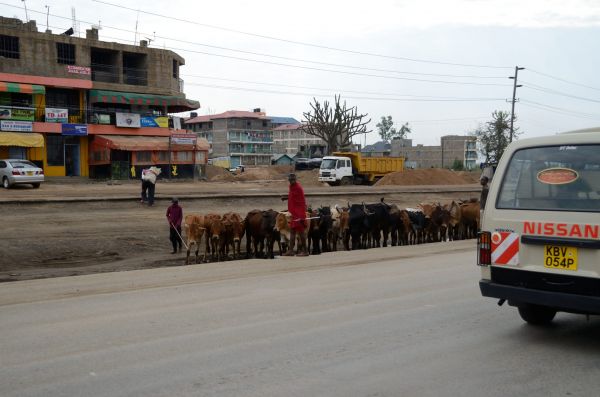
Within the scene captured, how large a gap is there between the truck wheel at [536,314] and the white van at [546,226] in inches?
19.0

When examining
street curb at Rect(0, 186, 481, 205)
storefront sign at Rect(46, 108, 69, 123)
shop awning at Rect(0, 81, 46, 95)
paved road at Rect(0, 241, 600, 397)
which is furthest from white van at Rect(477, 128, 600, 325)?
storefront sign at Rect(46, 108, 69, 123)

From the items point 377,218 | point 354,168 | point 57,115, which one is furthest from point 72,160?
point 377,218

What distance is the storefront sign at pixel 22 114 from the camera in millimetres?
41656

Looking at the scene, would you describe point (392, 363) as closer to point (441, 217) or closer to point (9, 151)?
point (441, 217)

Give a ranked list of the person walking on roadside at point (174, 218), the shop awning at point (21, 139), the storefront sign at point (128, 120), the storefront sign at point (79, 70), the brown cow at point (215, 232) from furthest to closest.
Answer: the storefront sign at point (128, 120), the storefront sign at point (79, 70), the shop awning at point (21, 139), the person walking on roadside at point (174, 218), the brown cow at point (215, 232)

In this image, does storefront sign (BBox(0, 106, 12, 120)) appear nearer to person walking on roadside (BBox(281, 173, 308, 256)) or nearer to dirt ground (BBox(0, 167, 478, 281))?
dirt ground (BBox(0, 167, 478, 281))

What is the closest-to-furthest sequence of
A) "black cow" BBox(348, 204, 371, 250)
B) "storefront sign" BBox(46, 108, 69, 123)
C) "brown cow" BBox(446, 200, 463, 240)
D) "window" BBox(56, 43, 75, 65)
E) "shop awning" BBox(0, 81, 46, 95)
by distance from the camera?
"black cow" BBox(348, 204, 371, 250), "brown cow" BBox(446, 200, 463, 240), "shop awning" BBox(0, 81, 46, 95), "storefront sign" BBox(46, 108, 69, 123), "window" BBox(56, 43, 75, 65)

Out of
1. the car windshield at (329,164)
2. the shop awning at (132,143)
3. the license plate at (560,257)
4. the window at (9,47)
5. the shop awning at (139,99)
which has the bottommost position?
the license plate at (560,257)

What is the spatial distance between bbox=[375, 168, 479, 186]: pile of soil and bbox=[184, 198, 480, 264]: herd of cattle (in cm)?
2701

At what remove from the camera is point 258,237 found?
55.6 feet

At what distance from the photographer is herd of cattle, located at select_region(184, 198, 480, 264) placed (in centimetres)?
1650

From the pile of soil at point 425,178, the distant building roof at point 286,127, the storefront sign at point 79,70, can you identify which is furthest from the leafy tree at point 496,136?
the distant building roof at point 286,127

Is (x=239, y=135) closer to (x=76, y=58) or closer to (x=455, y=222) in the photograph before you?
(x=76, y=58)

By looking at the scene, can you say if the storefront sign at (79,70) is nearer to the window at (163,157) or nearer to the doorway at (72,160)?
the doorway at (72,160)
